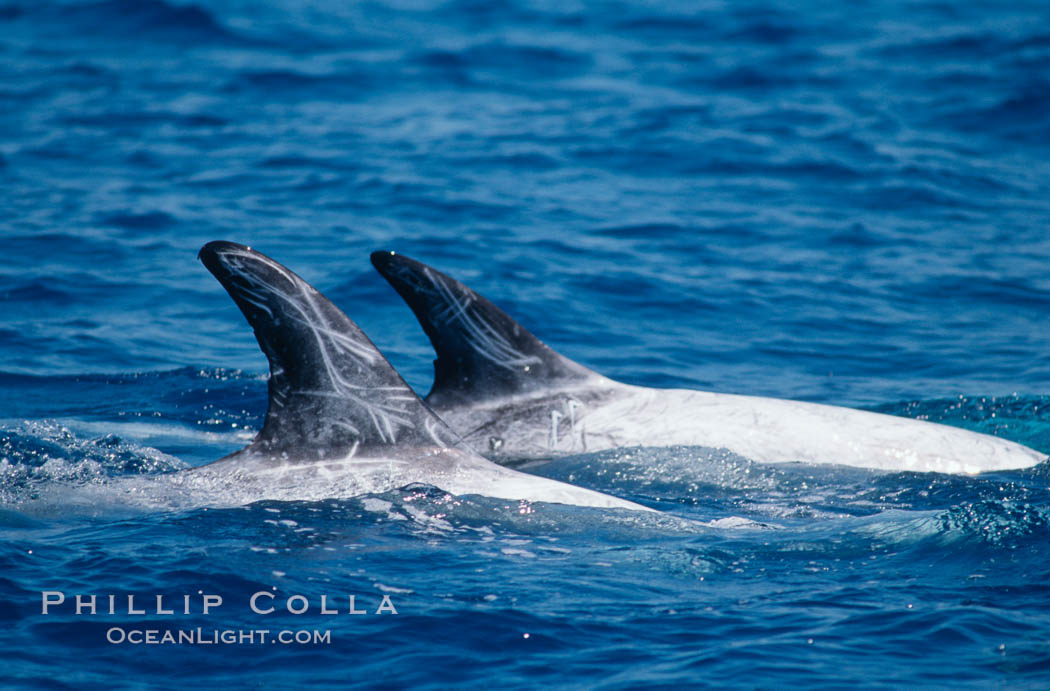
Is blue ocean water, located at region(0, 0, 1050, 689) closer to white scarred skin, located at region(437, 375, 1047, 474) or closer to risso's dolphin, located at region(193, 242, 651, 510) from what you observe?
risso's dolphin, located at region(193, 242, 651, 510)

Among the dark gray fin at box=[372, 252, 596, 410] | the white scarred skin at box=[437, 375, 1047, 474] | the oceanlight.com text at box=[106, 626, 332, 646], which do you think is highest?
the dark gray fin at box=[372, 252, 596, 410]

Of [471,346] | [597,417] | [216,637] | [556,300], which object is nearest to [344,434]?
[216,637]

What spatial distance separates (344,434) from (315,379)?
0.38 metres

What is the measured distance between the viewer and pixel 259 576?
18.6ft

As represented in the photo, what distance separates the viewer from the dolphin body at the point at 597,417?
27.3 feet

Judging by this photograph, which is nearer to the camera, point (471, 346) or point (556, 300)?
point (471, 346)

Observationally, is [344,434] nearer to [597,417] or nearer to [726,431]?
[597,417]

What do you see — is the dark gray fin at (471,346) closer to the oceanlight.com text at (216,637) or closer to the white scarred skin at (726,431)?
the white scarred skin at (726,431)

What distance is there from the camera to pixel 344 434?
6.76 metres

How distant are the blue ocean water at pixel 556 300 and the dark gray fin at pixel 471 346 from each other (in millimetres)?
878

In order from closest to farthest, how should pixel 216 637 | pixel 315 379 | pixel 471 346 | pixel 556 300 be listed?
1. pixel 216 637
2. pixel 315 379
3. pixel 471 346
4. pixel 556 300

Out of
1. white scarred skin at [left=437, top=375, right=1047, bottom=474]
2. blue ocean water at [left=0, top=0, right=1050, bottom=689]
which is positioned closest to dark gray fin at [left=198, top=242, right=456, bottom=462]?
blue ocean water at [left=0, top=0, right=1050, bottom=689]

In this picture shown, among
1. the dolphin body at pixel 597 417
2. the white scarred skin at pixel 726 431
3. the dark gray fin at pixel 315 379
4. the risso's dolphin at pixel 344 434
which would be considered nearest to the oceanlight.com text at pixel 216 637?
the risso's dolphin at pixel 344 434

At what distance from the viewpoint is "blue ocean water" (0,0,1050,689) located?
5262mm
